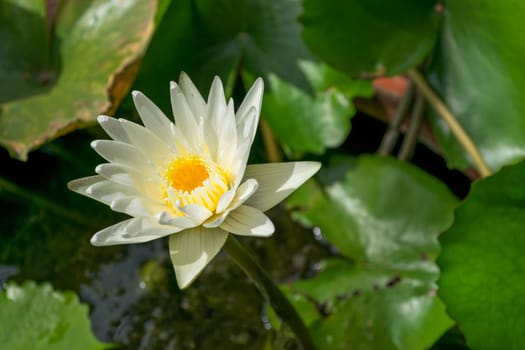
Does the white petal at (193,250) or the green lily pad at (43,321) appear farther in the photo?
the green lily pad at (43,321)

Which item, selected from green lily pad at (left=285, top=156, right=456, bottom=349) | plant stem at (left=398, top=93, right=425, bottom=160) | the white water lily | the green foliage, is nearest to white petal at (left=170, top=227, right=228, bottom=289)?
the white water lily

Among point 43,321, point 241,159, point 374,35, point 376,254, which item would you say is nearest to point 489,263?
point 376,254

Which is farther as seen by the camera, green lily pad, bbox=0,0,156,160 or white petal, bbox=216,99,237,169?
green lily pad, bbox=0,0,156,160

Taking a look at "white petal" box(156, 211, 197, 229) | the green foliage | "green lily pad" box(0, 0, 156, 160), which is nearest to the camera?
"white petal" box(156, 211, 197, 229)

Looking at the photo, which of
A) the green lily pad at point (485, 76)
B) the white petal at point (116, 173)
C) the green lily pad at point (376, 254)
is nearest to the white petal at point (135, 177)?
the white petal at point (116, 173)

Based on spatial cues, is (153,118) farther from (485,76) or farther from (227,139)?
(485,76)

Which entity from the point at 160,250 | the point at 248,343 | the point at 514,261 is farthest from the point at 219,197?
the point at 160,250

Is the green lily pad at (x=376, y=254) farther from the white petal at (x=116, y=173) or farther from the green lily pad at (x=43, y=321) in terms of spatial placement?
the white petal at (x=116, y=173)

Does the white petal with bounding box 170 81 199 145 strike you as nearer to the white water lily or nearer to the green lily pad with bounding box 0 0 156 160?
the white water lily
